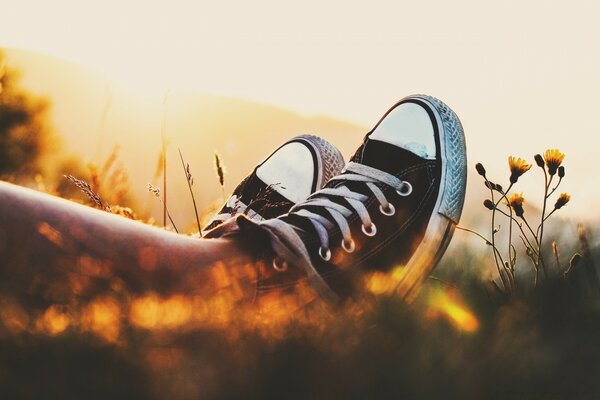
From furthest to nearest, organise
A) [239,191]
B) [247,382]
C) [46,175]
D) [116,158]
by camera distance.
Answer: [46,175], [116,158], [239,191], [247,382]

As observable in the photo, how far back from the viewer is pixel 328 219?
1850mm

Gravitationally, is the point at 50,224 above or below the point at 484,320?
below

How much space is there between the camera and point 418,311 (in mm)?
1013

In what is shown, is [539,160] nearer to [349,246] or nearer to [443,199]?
[443,199]

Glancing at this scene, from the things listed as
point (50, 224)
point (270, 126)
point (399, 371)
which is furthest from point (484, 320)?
point (270, 126)

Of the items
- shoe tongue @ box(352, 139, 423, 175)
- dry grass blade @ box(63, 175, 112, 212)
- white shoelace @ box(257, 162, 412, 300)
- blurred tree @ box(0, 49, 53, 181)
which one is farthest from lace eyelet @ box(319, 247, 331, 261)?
blurred tree @ box(0, 49, 53, 181)

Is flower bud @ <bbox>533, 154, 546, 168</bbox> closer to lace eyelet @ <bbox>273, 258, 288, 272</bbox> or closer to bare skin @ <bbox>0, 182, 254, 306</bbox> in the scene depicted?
lace eyelet @ <bbox>273, 258, 288, 272</bbox>

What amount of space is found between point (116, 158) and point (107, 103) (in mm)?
295

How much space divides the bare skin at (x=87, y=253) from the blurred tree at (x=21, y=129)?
856 cm

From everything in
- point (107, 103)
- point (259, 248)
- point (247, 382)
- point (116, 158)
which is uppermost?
point (247, 382)

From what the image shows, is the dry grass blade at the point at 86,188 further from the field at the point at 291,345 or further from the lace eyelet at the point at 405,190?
the lace eyelet at the point at 405,190

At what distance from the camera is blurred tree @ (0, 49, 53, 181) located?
9352 mm

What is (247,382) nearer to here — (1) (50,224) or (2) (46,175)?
(1) (50,224)

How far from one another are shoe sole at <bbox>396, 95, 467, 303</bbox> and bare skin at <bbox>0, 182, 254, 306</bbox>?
59 cm
